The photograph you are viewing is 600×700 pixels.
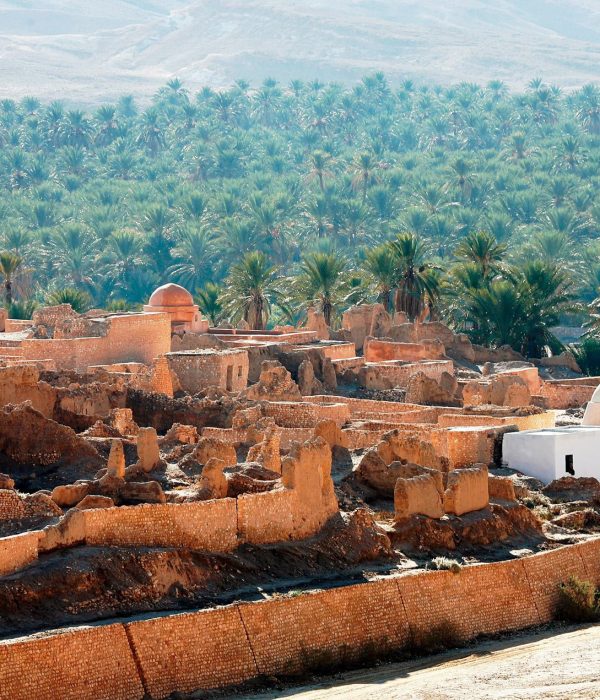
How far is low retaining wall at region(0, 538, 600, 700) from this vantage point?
22656mm

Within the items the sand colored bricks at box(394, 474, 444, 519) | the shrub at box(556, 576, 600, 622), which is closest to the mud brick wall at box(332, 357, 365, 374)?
the sand colored bricks at box(394, 474, 444, 519)

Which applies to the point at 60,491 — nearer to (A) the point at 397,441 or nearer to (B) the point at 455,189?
(A) the point at 397,441

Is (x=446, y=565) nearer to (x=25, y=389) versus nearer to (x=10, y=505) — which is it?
(x=10, y=505)

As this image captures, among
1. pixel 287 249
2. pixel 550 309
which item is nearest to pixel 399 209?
pixel 287 249

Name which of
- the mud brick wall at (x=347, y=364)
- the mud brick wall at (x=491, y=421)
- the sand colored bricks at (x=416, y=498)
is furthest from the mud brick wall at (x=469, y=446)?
the mud brick wall at (x=347, y=364)

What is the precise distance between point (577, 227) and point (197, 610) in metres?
76.8

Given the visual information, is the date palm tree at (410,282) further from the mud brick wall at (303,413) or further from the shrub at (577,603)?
the shrub at (577,603)

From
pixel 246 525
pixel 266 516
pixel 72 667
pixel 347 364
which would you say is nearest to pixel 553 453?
pixel 266 516

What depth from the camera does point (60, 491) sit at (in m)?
27.1

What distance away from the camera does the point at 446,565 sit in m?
28.2

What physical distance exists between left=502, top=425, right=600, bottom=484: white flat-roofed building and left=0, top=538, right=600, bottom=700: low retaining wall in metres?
5.17

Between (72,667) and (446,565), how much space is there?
7085 millimetres

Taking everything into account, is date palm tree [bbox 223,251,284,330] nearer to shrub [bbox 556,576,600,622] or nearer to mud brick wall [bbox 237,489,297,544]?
shrub [bbox 556,576,600,622]

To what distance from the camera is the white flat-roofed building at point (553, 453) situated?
117ft
